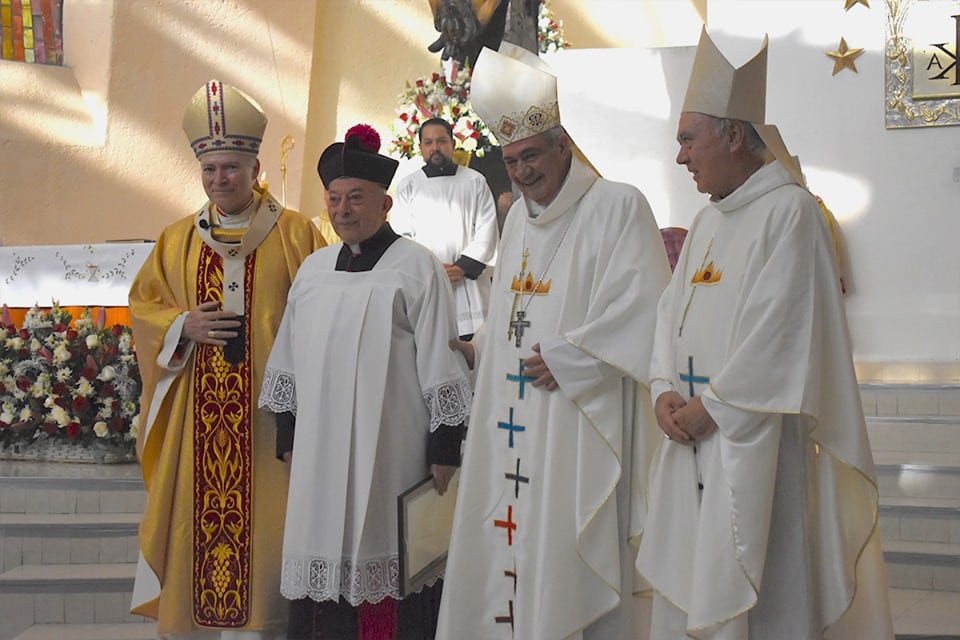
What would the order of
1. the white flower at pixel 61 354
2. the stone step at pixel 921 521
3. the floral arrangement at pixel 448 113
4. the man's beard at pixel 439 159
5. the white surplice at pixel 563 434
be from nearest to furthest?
the white surplice at pixel 563 434, the stone step at pixel 921 521, the white flower at pixel 61 354, the man's beard at pixel 439 159, the floral arrangement at pixel 448 113

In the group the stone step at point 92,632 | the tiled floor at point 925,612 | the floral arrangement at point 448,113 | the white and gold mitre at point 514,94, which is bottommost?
the stone step at point 92,632

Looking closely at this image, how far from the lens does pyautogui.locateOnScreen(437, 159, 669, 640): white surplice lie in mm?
3633

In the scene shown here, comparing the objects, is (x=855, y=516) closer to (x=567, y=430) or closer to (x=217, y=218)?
(x=567, y=430)

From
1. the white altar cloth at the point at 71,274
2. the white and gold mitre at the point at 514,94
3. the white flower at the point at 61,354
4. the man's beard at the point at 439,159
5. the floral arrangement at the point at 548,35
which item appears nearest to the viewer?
the white and gold mitre at the point at 514,94

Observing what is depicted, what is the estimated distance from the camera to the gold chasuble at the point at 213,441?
13.9ft

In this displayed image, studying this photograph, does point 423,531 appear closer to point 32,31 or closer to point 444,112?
Result: point 444,112

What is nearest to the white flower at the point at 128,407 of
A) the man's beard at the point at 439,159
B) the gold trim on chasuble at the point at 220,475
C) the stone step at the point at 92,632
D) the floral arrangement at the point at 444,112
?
the stone step at the point at 92,632

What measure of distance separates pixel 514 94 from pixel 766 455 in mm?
1335

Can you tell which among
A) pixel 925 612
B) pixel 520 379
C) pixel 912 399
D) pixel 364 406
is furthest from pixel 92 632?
pixel 912 399

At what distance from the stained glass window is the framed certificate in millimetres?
8146

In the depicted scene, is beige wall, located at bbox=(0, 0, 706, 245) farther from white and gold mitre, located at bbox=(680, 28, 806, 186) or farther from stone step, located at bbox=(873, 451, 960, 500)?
white and gold mitre, located at bbox=(680, 28, 806, 186)

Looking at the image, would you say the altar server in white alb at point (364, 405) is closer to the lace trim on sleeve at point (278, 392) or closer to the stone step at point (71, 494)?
the lace trim on sleeve at point (278, 392)

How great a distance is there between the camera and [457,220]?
7586mm

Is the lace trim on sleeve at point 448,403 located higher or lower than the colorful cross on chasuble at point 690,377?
lower
